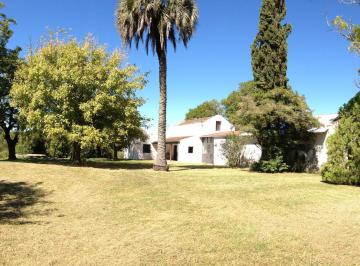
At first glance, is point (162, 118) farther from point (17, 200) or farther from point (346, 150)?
point (17, 200)

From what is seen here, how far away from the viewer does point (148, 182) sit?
17172 millimetres

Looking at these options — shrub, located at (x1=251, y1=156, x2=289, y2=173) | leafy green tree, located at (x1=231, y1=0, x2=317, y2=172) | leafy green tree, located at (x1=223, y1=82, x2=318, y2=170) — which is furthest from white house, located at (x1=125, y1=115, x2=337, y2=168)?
shrub, located at (x1=251, y1=156, x2=289, y2=173)

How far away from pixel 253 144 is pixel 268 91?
7816 mm

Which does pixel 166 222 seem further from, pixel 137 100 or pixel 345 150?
pixel 137 100

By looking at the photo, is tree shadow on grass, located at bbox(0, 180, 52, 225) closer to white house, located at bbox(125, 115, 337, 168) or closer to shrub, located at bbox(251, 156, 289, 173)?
shrub, located at bbox(251, 156, 289, 173)

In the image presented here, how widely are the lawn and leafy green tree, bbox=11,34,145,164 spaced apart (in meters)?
5.93

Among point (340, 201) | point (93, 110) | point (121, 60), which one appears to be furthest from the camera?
point (121, 60)

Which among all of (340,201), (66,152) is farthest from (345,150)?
(66,152)

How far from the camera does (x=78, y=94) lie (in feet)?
77.9

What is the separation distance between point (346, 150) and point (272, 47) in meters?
11.1

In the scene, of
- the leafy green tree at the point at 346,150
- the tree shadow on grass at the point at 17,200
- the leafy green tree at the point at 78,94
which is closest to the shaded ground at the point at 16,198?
the tree shadow on grass at the point at 17,200

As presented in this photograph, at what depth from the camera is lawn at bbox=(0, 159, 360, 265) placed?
23.3 ft

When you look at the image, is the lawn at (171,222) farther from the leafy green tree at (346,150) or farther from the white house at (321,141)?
the white house at (321,141)

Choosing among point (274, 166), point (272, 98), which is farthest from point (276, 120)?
point (274, 166)
